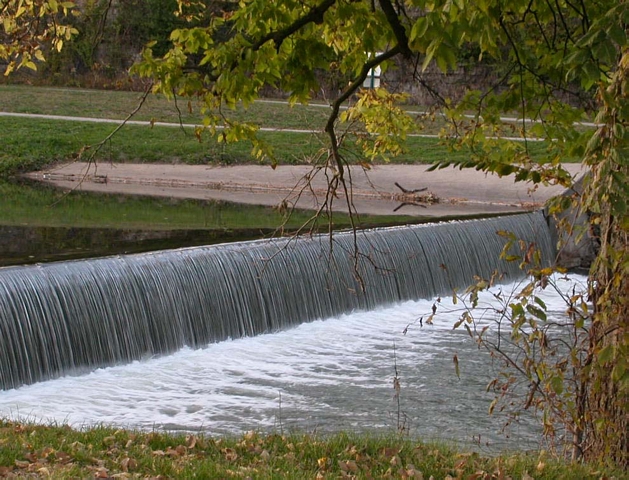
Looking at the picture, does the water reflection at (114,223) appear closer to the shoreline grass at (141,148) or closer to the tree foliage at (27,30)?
the shoreline grass at (141,148)

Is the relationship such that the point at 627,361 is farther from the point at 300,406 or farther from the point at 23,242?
the point at 23,242

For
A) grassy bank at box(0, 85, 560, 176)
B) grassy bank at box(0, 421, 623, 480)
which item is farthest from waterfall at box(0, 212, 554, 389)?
grassy bank at box(0, 85, 560, 176)

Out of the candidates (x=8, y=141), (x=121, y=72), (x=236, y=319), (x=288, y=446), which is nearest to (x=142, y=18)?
(x=121, y=72)

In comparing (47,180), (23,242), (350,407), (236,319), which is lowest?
(350,407)

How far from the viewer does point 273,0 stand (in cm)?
616

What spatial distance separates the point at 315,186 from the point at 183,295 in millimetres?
11562

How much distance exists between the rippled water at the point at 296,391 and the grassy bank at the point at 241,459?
1912 mm

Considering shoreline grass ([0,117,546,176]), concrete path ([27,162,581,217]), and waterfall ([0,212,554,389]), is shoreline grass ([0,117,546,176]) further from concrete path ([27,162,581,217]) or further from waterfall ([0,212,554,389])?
waterfall ([0,212,554,389])

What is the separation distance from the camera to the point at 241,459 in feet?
17.2

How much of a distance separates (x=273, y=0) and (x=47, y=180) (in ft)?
58.1

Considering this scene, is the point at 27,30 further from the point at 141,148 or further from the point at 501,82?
the point at 141,148

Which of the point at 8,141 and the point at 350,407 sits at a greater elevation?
the point at 8,141

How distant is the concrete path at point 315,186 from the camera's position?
20.0m

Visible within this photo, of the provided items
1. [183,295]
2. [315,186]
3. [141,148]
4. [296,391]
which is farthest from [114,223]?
[141,148]
